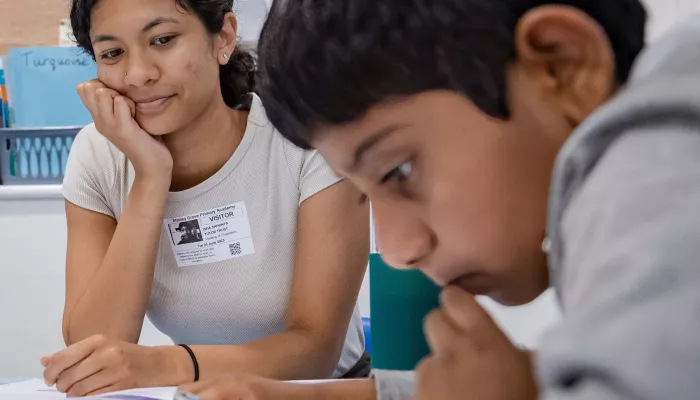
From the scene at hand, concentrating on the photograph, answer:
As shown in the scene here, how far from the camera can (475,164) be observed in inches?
16.2

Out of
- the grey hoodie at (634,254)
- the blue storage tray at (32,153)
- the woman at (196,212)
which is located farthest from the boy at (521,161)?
the blue storage tray at (32,153)

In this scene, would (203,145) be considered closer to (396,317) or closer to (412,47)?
(396,317)

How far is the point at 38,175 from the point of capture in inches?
76.3

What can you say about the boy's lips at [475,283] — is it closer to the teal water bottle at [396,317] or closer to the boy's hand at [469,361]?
the boy's hand at [469,361]

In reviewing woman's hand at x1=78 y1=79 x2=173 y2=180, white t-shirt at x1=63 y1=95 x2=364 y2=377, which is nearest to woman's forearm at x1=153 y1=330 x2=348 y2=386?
white t-shirt at x1=63 y1=95 x2=364 y2=377

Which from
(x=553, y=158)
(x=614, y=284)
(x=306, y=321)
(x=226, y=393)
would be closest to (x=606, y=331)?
(x=614, y=284)

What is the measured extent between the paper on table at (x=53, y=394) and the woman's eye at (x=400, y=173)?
409 millimetres

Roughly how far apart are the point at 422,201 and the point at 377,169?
37 mm

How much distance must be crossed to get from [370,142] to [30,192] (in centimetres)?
174

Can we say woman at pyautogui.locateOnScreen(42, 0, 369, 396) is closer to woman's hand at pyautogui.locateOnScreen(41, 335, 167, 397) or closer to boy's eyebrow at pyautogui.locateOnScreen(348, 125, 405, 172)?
woman's hand at pyautogui.locateOnScreen(41, 335, 167, 397)

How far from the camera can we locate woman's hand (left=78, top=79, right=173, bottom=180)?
1.12m

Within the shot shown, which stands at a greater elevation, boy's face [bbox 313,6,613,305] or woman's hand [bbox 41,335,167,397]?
boy's face [bbox 313,6,613,305]

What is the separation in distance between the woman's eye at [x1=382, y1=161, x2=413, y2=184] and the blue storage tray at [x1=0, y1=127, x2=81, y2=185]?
5.48ft

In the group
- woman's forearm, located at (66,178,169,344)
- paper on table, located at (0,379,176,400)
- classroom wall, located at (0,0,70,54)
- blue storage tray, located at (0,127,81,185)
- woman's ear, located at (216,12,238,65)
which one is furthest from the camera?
classroom wall, located at (0,0,70,54)
